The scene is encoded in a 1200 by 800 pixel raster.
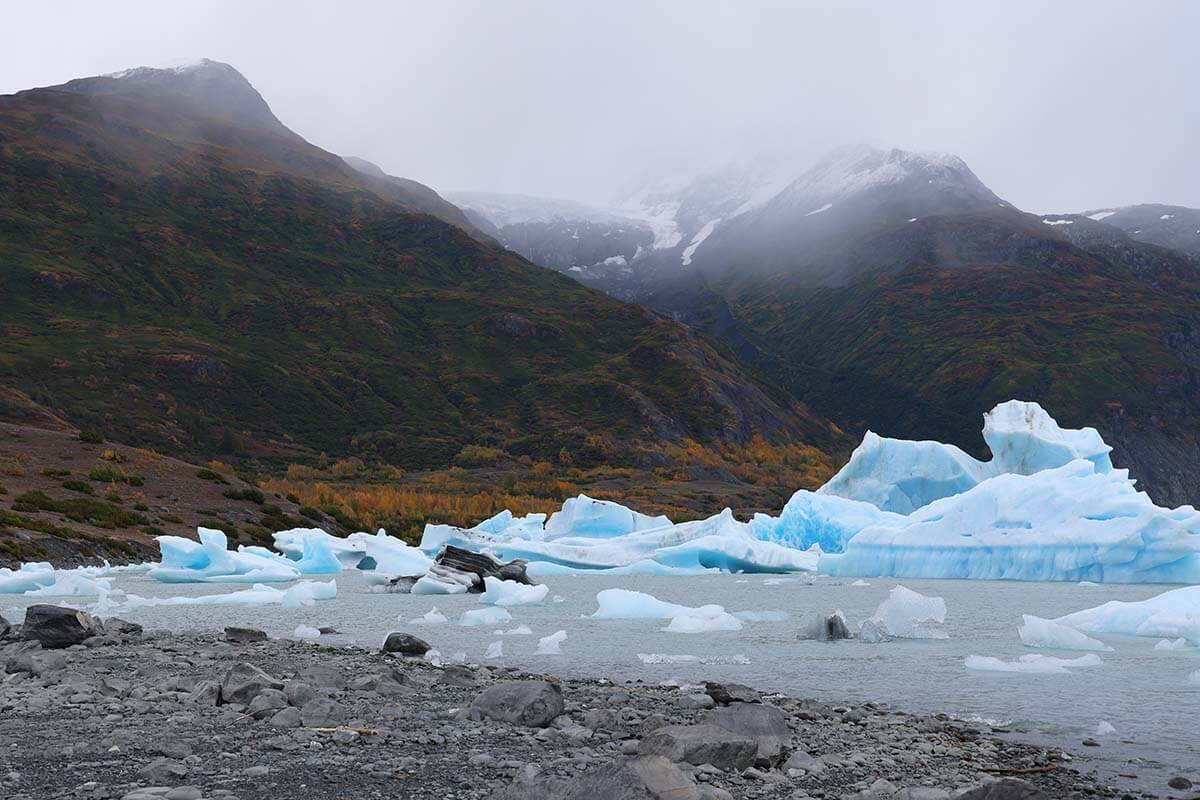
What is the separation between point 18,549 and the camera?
26641 millimetres

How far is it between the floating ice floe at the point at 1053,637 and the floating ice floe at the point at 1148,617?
1.36 meters

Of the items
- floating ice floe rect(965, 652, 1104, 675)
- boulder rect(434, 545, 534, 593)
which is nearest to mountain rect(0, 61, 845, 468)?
boulder rect(434, 545, 534, 593)

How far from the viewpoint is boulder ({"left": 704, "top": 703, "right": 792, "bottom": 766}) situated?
6340 millimetres

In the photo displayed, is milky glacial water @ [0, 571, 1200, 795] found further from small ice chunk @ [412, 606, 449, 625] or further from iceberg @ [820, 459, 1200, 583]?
iceberg @ [820, 459, 1200, 583]

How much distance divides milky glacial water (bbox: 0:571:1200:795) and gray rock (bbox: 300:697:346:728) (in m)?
3.75

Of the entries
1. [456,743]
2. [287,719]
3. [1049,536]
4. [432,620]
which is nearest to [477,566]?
[432,620]

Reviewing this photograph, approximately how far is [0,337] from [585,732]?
74527 millimetres

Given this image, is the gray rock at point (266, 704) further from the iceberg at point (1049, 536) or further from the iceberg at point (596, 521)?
the iceberg at point (596, 521)

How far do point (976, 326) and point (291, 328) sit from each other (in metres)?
82.5

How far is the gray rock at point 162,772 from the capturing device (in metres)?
5.15

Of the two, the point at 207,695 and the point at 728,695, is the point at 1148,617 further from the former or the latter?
the point at 207,695

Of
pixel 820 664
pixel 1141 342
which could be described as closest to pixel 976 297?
pixel 1141 342

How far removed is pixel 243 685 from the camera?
7.43 metres

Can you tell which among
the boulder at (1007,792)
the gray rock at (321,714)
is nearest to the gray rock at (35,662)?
the gray rock at (321,714)
